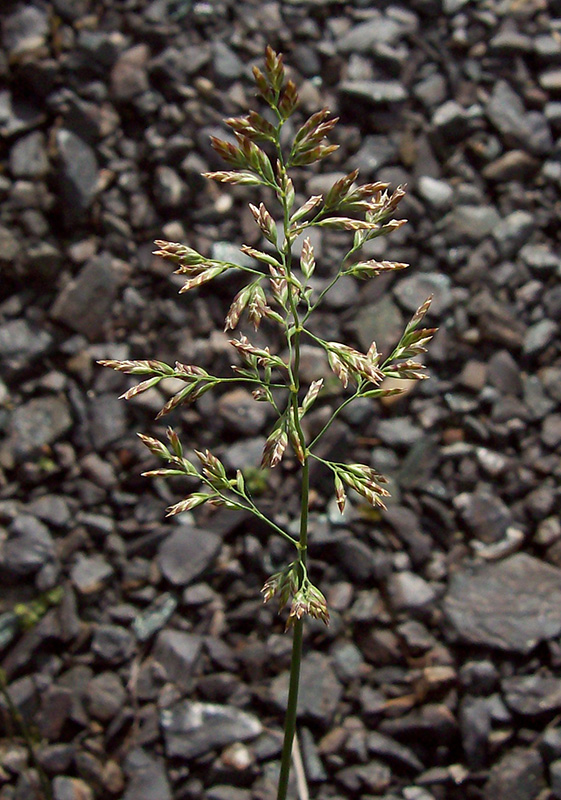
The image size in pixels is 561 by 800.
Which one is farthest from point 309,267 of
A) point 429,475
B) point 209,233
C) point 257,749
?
point 209,233

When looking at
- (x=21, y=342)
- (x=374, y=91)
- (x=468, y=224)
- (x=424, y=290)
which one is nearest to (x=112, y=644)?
(x=21, y=342)

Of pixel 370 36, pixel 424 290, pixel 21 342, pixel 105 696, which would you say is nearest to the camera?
pixel 105 696

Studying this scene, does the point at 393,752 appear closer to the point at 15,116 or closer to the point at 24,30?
the point at 15,116

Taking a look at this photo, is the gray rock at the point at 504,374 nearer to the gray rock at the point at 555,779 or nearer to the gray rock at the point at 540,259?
the gray rock at the point at 540,259

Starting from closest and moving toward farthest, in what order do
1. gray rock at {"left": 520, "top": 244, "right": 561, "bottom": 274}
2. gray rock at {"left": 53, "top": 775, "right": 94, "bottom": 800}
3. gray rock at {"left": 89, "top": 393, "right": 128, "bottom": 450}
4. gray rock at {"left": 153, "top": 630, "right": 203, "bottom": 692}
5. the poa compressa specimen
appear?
the poa compressa specimen, gray rock at {"left": 53, "top": 775, "right": 94, "bottom": 800}, gray rock at {"left": 153, "top": 630, "right": 203, "bottom": 692}, gray rock at {"left": 89, "top": 393, "right": 128, "bottom": 450}, gray rock at {"left": 520, "top": 244, "right": 561, "bottom": 274}

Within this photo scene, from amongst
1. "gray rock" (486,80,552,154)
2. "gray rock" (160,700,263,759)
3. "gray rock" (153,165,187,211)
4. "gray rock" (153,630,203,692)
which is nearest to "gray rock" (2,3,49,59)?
"gray rock" (153,165,187,211)

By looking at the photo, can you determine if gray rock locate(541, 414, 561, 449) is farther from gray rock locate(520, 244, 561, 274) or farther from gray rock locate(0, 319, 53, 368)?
gray rock locate(0, 319, 53, 368)

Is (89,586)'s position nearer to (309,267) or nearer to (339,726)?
(339,726)
